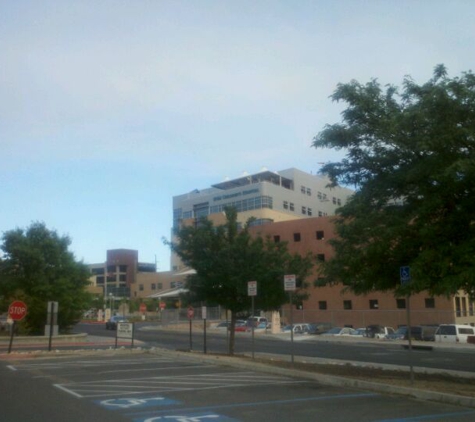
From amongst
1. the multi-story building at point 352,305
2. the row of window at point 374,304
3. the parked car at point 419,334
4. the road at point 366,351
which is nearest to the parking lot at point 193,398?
the road at point 366,351

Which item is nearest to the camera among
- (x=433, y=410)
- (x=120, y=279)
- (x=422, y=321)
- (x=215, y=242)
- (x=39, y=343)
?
(x=433, y=410)

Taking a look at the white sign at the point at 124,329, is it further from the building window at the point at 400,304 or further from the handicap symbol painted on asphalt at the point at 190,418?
the building window at the point at 400,304

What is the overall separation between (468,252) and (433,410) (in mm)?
4184

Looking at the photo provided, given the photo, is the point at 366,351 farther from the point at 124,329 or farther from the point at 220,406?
the point at 220,406

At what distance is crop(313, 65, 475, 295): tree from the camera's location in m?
14.5

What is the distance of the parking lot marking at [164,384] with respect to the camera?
14.1m

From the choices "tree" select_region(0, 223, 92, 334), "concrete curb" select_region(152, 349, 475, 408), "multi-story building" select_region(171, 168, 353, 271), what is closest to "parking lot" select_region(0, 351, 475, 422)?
"concrete curb" select_region(152, 349, 475, 408)

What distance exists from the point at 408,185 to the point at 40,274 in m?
28.4

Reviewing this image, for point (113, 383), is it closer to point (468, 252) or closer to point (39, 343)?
point (468, 252)

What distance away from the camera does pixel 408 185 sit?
16000mm

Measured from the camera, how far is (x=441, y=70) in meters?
15.6

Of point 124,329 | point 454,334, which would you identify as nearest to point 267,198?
point 454,334

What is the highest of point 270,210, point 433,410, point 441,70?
point 270,210

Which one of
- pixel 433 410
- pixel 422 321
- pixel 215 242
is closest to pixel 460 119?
pixel 433 410
